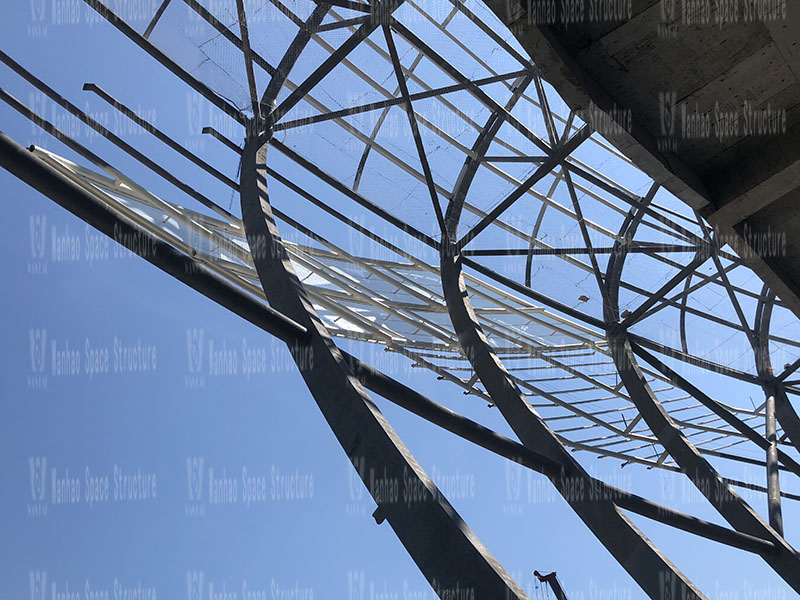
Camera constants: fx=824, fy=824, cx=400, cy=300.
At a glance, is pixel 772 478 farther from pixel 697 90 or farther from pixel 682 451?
pixel 697 90

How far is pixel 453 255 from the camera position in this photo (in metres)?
17.7

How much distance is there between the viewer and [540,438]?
14.6 metres

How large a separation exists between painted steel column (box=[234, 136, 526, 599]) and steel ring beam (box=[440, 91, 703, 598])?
3.79 meters

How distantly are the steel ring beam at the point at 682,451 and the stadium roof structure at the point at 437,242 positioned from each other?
5 centimetres

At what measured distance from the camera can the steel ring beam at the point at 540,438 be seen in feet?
41.8

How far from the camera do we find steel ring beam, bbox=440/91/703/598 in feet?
41.8

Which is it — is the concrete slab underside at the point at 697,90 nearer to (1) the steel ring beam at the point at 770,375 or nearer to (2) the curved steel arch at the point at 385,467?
(2) the curved steel arch at the point at 385,467

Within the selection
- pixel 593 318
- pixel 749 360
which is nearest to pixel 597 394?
pixel 749 360

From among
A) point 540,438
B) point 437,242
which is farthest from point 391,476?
point 437,242

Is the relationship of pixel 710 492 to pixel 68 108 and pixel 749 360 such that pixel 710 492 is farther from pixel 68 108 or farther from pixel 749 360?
pixel 68 108
